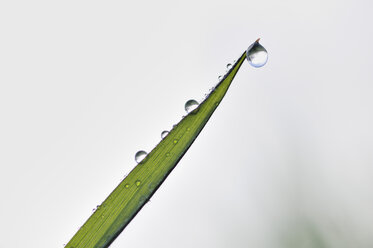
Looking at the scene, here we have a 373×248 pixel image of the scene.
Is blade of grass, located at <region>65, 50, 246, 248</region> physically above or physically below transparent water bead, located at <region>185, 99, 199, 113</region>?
below

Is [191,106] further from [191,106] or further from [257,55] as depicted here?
[257,55]

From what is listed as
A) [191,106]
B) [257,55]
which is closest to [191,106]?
[191,106]

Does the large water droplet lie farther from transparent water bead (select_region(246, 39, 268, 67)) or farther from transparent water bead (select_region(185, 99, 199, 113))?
transparent water bead (select_region(246, 39, 268, 67))

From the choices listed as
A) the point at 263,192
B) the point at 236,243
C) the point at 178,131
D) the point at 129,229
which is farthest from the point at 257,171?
the point at 178,131

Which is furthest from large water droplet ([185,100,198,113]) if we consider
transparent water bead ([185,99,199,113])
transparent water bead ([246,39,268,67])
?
transparent water bead ([246,39,268,67])

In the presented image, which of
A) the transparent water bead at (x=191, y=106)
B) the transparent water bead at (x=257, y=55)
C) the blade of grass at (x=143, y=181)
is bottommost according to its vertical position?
the blade of grass at (x=143, y=181)

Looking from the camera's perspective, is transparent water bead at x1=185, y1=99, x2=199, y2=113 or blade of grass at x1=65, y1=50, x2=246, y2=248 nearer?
blade of grass at x1=65, y1=50, x2=246, y2=248

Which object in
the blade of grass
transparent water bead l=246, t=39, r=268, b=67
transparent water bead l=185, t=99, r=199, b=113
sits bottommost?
the blade of grass

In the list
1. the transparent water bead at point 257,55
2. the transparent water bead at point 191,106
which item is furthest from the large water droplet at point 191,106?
the transparent water bead at point 257,55

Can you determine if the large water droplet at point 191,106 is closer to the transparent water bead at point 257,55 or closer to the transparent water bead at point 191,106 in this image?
the transparent water bead at point 191,106
